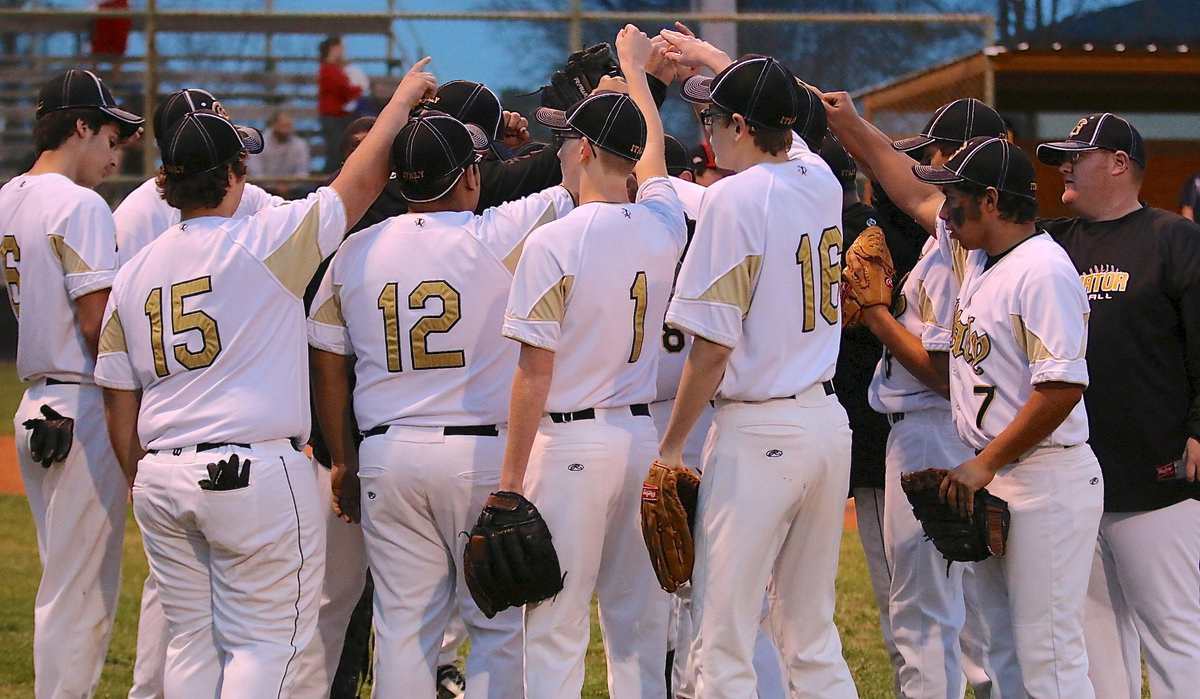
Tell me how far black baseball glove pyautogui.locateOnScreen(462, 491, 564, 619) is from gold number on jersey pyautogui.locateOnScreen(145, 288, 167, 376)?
1.00 meters

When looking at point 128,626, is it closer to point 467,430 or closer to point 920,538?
point 467,430

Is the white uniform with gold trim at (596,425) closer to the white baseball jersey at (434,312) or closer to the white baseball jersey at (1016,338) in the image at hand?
the white baseball jersey at (434,312)

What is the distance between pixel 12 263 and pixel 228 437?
1390 millimetres

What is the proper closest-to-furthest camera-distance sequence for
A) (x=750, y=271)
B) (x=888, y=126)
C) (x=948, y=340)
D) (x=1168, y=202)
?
(x=750, y=271)
(x=948, y=340)
(x=888, y=126)
(x=1168, y=202)

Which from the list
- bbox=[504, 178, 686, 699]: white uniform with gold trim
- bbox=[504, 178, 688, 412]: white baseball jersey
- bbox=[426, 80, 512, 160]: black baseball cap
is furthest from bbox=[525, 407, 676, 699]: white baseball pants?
bbox=[426, 80, 512, 160]: black baseball cap

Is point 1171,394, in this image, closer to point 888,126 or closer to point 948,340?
point 948,340

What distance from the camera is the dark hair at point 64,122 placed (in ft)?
14.8

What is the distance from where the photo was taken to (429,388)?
387 centimetres

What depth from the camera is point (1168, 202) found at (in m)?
13.5

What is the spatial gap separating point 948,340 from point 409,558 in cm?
181

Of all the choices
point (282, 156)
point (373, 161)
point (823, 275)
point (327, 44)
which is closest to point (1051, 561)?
point (823, 275)

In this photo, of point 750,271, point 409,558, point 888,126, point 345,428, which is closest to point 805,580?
point 750,271

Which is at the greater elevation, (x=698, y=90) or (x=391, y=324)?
(x=698, y=90)

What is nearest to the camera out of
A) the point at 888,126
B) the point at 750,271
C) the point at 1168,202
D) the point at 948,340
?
the point at 750,271
